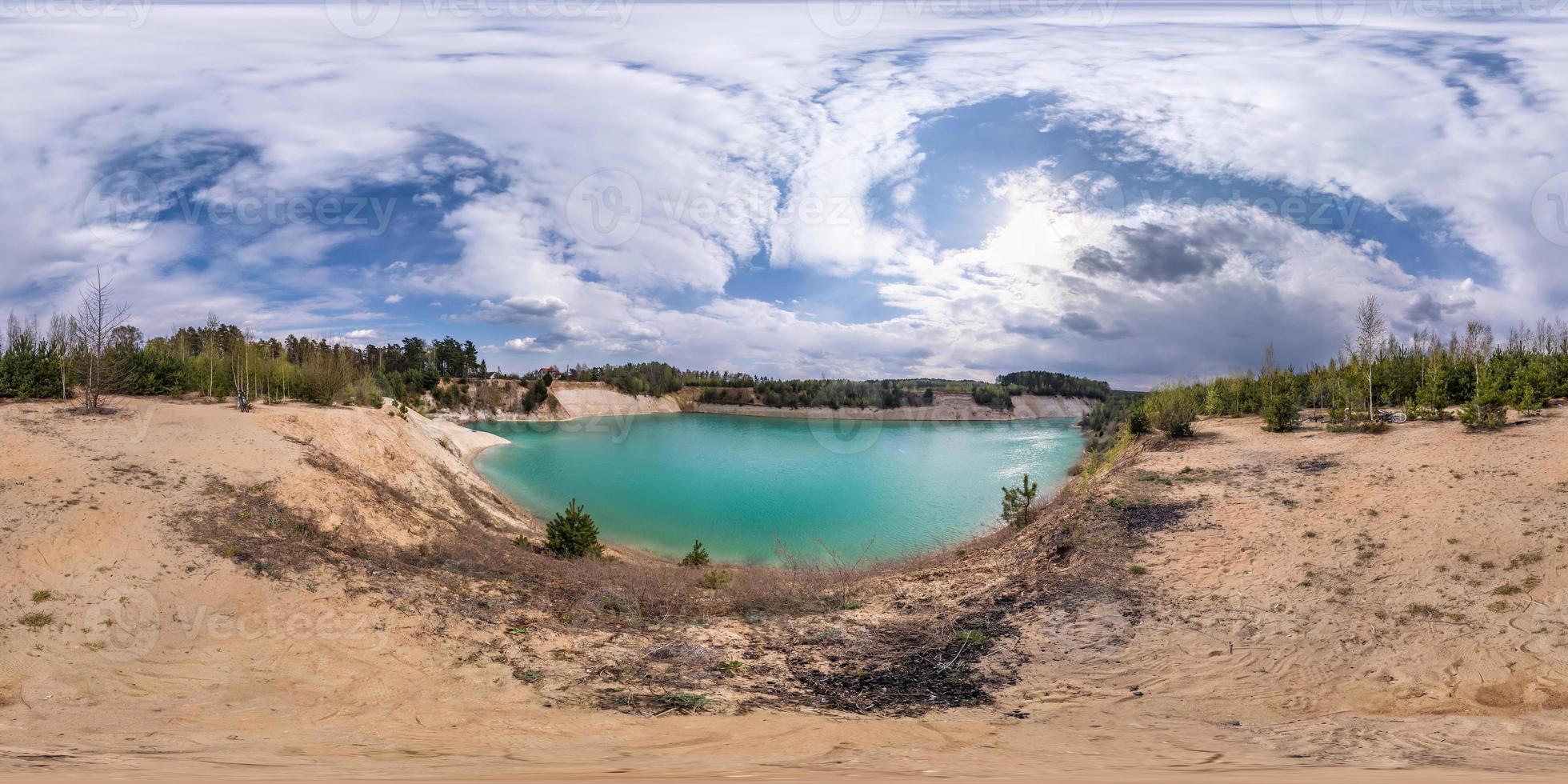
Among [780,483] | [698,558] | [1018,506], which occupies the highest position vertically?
[1018,506]

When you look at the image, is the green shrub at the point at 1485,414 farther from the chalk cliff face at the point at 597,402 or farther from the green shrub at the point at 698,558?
the chalk cliff face at the point at 597,402

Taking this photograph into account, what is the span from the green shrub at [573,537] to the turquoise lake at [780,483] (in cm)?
381

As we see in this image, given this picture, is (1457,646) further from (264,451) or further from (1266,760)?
(264,451)

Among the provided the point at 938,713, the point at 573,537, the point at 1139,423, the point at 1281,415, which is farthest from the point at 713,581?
the point at 1139,423

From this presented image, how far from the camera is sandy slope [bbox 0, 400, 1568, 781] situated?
179 inches

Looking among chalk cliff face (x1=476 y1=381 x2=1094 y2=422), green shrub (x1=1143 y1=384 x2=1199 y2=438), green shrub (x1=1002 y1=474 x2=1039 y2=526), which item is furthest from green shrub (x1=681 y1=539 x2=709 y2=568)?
chalk cliff face (x1=476 y1=381 x2=1094 y2=422)

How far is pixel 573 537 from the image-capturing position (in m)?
13.0

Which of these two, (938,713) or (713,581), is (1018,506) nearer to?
(713,581)

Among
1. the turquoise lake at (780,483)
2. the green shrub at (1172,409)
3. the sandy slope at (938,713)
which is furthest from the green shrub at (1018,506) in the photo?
the green shrub at (1172,409)

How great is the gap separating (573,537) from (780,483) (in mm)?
13164

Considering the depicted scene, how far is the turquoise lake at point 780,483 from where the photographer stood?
1805 cm

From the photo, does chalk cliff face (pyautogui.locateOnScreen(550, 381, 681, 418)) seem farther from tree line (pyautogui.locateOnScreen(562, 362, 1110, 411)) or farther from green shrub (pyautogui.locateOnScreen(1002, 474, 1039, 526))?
green shrub (pyautogui.locateOnScreen(1002, 474, 1039, 526))

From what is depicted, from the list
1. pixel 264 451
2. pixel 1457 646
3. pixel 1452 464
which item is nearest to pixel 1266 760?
pixel 1457 646

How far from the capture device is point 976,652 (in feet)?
25.0
